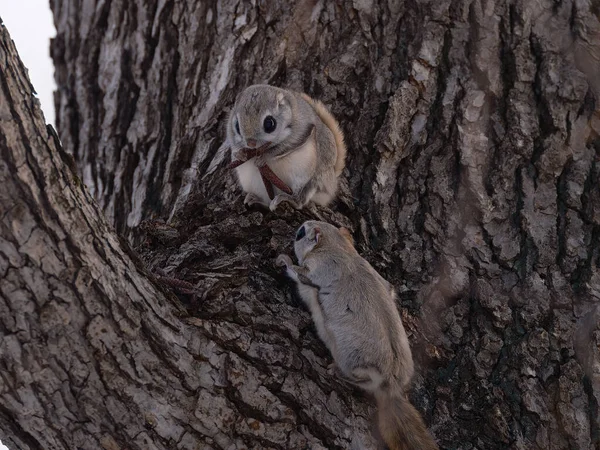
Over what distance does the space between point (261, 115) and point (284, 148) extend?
0.79 feet

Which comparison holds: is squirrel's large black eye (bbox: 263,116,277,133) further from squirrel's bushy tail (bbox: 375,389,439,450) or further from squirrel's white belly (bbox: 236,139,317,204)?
squirrel's bushy tail (bbox: 375,389,439,450)

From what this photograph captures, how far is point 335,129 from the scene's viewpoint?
4.09m

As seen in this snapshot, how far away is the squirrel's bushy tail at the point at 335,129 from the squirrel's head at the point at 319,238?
0.50 meters

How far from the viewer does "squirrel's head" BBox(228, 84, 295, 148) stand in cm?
393

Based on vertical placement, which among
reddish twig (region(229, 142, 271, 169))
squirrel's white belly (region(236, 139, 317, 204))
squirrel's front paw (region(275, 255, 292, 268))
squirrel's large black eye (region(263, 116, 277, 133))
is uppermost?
squirrel's large black eye (region(263, 116, 277, 133))

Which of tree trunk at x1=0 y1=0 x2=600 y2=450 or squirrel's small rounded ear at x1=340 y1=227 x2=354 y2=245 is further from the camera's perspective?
squirrel's small rounded ear at x1=340 y1=227 x2=354 y2=245

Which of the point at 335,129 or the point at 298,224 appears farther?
the point at 335,129

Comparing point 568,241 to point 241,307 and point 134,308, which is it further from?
point 134,308

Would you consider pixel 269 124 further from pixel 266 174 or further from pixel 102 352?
pixel 102 352

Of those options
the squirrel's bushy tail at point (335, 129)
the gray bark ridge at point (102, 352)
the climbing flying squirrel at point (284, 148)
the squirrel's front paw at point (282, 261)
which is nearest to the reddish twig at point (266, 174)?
the climbing flying squirrel at point (284, 148)

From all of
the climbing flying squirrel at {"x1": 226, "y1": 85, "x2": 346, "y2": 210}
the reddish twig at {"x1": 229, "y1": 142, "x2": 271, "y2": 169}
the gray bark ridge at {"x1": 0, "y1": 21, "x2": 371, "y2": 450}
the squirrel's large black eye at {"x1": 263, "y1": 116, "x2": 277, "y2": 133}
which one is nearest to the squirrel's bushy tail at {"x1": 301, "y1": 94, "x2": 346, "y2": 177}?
the climbing flying squirrel at {"x1": 226, "y1": 85, "x2": 346, "y2": 210}

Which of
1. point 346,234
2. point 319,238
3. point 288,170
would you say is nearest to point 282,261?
point 319,238

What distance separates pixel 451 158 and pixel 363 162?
519 mm

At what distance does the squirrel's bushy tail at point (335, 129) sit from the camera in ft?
13.2
